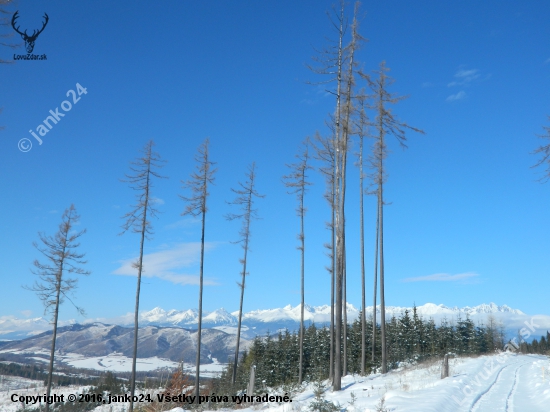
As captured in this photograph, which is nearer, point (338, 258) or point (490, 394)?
point (490, 394)

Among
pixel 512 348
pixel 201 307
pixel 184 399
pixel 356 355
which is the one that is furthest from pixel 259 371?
pixel 512 348

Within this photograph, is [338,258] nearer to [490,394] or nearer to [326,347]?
[490,394]

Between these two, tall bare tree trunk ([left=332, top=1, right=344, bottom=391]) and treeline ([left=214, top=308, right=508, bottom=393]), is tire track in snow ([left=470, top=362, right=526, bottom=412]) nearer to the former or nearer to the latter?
tall bare tree trunk ([left=332, top=1, right=344, bottom=391])

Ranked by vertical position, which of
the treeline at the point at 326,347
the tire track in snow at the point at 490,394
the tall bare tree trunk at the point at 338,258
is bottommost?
the treeline at the point at 326,347

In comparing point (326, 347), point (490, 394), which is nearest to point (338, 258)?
point (490, 394)

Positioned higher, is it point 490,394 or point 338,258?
Result: point 338,258

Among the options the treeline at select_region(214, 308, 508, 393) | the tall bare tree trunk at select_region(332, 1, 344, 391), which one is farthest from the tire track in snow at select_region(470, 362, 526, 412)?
the treeline at select_region(214, 308, 508, 393)

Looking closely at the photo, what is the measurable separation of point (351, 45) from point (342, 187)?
5635 millimetres

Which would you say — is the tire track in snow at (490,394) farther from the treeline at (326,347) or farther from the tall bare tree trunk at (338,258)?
the treeline at (326,347)

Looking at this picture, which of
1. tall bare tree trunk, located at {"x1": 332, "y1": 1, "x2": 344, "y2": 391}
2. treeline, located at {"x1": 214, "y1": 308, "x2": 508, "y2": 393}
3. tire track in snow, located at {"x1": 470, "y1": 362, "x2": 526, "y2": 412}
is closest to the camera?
tire track in snow, located at {"x1": 470, "y1": 362, "x2": 526, "y2": 412}

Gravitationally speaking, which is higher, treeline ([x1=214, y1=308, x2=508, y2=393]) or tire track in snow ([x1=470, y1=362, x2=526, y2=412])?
tire track in snow ([x1=470, y1=362, x2=526, y2=412])

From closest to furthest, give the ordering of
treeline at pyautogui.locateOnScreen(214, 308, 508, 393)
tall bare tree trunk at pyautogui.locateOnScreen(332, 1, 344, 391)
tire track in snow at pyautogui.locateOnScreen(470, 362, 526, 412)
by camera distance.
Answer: tire track in snow at pyautogui.locateOnScreen(470, 362, 526, 412), tall bare tree trunk at pyautogui.locateOnScreen(332, 1, 344, 391), treeline at pyautogui.locateOnScreen(214, 308, 508, 393)

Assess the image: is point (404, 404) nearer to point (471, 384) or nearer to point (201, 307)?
point (471, 384)

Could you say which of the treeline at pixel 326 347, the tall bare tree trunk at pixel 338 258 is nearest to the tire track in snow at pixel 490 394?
the tall bare tree trunk at pixel 338 258
